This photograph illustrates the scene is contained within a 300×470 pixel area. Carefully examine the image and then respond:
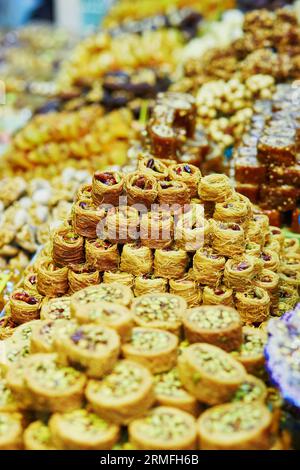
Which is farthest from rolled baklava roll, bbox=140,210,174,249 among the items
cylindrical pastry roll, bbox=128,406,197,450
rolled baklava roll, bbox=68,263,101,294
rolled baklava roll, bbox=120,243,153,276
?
cylindrical pastry roll, bbox=128,406,197,450

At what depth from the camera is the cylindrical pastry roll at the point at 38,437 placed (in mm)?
1963

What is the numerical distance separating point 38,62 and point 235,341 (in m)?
6.73

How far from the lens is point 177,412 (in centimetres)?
200

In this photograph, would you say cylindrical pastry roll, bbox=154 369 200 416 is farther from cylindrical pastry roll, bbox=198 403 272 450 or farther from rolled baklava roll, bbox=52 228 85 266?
rolled baklava roll, bbox=52 228 85 266

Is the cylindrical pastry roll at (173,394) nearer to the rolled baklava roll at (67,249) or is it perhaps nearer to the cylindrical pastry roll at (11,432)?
the cylindrical pastry roll at (11,432)

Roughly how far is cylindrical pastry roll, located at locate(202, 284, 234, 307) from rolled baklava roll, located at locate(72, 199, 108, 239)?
0.59 meters

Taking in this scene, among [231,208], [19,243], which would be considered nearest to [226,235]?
[231,208]

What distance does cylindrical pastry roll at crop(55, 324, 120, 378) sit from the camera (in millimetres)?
1970

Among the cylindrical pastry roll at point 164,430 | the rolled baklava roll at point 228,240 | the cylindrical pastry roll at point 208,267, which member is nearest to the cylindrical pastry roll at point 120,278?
the cylindrical pastry roll at point 208,267

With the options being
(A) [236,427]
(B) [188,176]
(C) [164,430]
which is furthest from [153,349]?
(B) [188,176]

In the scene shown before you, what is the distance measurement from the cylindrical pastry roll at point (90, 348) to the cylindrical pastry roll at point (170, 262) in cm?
61

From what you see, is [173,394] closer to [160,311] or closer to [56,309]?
[160,311]

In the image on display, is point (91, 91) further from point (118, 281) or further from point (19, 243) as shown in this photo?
point (118, 281)

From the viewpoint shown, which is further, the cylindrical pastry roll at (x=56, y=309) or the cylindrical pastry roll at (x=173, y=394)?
the cylindrical pastry roll at (x=56, y=309)
